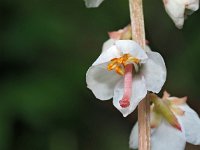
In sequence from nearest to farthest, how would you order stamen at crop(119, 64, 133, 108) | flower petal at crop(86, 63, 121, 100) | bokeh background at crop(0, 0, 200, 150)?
stamen at crop(119, 64, 133, 108) < flower petal at crop(86, 63, 121, 100) < bokeh background at crop(0, 0, 200, 150)

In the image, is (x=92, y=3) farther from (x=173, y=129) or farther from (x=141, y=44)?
(x=173, y=129)

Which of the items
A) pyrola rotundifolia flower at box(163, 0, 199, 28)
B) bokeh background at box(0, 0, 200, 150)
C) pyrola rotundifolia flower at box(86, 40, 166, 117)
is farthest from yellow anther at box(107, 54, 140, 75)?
bokeh background at box(0, 0, 200, 150)

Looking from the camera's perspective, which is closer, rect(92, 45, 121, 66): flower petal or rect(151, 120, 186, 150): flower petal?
rect(92, 45, 121, 66): flower petal

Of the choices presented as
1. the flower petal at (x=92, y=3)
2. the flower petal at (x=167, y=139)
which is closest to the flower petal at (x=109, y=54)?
the flower petal at (x=92, y=3)

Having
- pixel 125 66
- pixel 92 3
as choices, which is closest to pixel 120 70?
pixel 125 66

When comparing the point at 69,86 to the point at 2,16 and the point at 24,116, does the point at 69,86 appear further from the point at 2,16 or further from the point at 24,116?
the point at 2,16

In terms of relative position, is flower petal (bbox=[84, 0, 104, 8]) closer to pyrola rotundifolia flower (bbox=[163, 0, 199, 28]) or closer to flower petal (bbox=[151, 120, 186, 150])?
pyrola rotundifolia flower (bbox=[163, 0, 199, 28])
